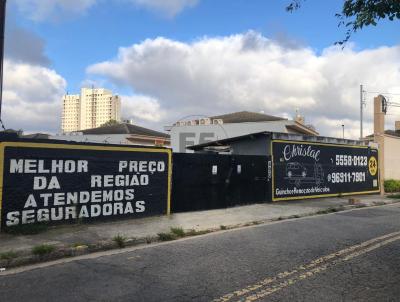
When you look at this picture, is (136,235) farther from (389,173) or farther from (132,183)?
(389,173)

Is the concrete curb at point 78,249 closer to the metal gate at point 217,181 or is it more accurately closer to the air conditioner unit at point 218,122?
the metal gate at point 217,181

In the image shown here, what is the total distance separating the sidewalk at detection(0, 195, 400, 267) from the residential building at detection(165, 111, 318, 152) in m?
19.2

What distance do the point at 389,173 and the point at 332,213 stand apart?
1628 cm

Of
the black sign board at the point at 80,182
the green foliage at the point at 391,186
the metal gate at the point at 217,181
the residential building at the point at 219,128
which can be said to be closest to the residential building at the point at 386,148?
the green foliage at the point at 391,186

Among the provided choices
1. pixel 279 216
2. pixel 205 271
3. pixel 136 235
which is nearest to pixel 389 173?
pixel 279 216

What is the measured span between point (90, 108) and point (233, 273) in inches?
3274

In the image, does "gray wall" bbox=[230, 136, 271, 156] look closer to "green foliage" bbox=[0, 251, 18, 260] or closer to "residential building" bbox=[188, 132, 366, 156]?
"residential building" bbox=[188, 132, 366, 156]

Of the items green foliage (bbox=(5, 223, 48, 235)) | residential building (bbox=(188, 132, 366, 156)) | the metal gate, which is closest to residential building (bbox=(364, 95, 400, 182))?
residential building (bbox=(188, 132, 366, 156))

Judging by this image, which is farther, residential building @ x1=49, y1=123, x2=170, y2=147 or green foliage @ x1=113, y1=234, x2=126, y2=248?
residential building @ x1=49, y1=123, x2=170, y2=147

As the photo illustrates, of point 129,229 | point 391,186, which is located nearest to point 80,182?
point 129,229

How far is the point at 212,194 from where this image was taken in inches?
587

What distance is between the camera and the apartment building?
85562mm

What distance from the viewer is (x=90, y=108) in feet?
284

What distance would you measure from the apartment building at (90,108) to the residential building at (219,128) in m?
45.9
